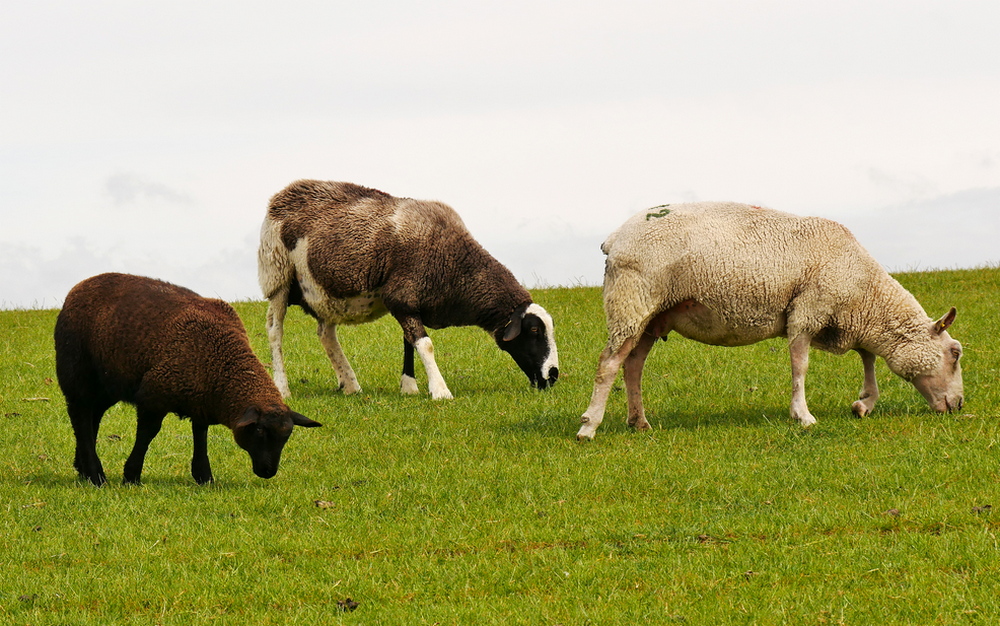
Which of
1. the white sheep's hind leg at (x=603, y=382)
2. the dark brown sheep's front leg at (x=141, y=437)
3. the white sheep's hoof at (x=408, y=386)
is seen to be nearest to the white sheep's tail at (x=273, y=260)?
the white sheep's hoof at (x=408, y=386)

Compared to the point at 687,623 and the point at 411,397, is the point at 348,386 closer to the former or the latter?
the point at 411,397

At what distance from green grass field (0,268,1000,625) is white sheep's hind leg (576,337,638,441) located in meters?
0.23

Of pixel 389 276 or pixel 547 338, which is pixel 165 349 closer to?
pixel 389 276

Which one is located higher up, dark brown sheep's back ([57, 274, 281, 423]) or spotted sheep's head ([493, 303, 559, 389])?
dark brown sheep's back ([57, 274, 281, 423])

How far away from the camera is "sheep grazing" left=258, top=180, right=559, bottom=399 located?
16.0 metres

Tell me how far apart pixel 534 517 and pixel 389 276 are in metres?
7.51

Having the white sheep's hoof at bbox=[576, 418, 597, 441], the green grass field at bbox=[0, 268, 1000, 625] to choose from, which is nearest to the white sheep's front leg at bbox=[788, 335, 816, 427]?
the green grass field at bbox=[0, 268, 1000, 625]

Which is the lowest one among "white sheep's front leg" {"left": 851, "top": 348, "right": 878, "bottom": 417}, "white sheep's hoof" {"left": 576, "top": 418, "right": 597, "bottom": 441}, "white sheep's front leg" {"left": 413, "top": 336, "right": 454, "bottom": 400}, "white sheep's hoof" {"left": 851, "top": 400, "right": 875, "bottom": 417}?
"white sheep's front leg" {"left": 413, "top": 336, "right": 454, "bottom": 400}

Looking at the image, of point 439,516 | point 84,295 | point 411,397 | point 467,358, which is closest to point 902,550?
point 439,516

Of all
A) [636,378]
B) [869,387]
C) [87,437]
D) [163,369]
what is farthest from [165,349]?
[869,387]

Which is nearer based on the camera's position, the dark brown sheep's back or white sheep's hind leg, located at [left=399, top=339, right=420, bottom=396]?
the dark brown sheep's back

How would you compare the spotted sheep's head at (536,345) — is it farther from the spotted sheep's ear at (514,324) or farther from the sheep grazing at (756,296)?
the sheep grazing at (756,296)

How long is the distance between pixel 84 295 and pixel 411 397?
629cm

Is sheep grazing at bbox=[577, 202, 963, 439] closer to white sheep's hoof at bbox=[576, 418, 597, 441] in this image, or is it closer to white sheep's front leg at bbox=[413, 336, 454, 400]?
white sheep's hoof at bbox=[576, 418, 597, 441]
